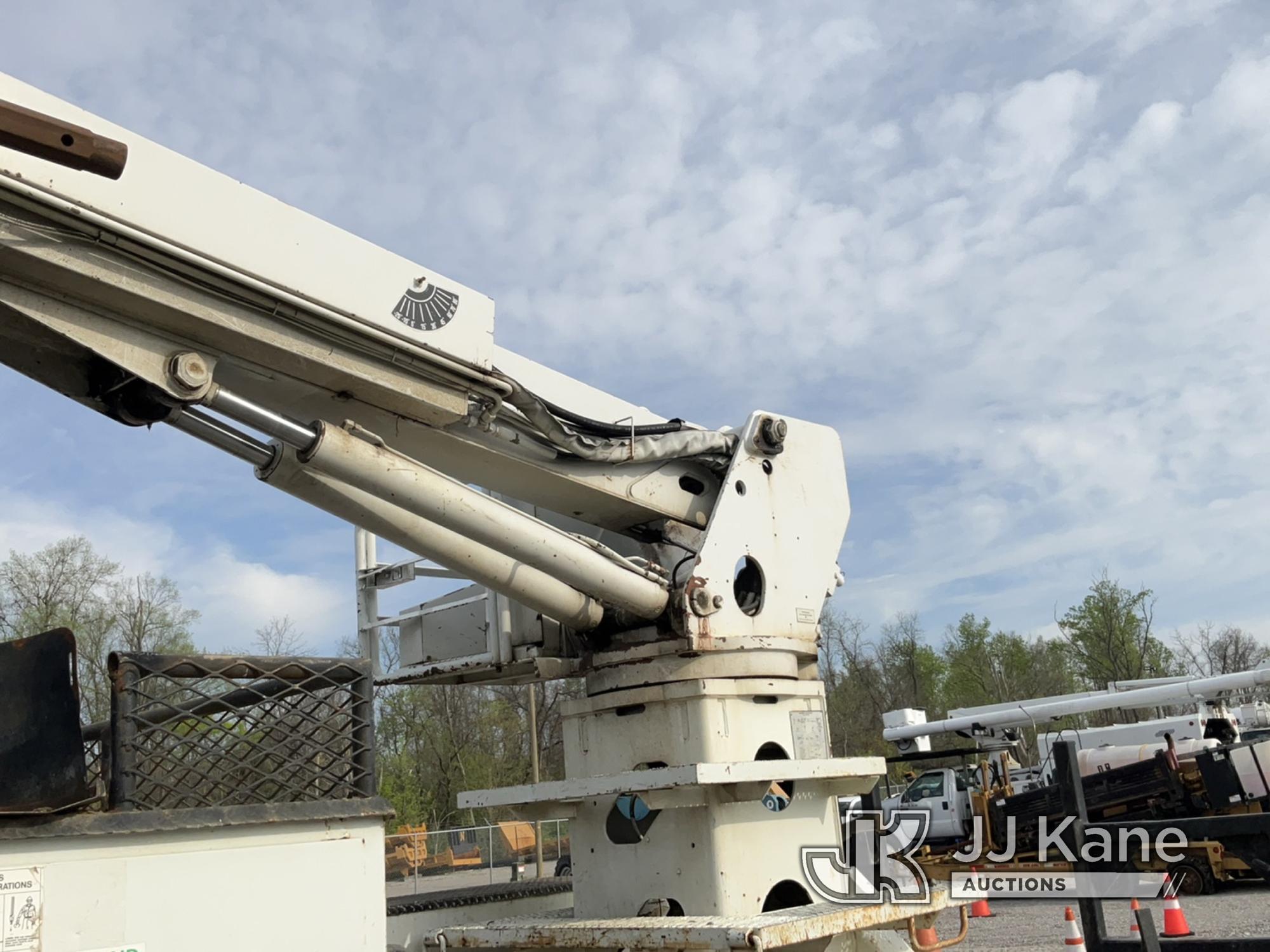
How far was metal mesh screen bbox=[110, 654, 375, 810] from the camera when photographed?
3.30 m

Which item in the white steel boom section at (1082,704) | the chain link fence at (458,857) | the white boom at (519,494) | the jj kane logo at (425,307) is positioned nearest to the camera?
the white boom at (519,494)

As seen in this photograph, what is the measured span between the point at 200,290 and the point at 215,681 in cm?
159

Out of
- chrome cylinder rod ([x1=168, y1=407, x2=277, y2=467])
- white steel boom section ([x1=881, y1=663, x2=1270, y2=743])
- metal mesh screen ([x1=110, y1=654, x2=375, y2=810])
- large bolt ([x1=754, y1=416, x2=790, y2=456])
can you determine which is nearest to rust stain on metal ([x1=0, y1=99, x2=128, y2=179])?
metal mesh screen ([x1=110, y1=654, x2=375, y2=810])

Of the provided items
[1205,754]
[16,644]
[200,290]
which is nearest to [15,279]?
[200,290]

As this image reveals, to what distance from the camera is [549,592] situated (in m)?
Answer: 5.77

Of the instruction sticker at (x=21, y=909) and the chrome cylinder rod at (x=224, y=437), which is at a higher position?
the chrome cylinder rod at (x=224, y=437)

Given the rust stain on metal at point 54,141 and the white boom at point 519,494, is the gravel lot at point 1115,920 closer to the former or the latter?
the white boom at point 519,494

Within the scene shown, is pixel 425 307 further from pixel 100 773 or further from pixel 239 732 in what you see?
pixel 100 773

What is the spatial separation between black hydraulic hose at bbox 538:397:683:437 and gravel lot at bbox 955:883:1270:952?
7.15 meters

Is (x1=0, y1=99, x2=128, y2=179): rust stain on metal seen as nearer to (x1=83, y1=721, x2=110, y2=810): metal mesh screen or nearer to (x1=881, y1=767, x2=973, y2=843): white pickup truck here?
(x1=83, y1=721, x2=110, y2=810): metal mesh screen

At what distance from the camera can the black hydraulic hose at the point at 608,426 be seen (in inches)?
229

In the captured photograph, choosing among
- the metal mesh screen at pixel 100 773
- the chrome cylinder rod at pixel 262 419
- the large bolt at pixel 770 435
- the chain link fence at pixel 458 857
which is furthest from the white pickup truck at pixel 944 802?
the metal mesh screen at pixel 100 773

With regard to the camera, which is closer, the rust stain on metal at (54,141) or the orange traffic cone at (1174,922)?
the rust stain on metal at (54,141)

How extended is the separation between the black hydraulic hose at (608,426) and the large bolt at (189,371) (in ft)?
5.57
